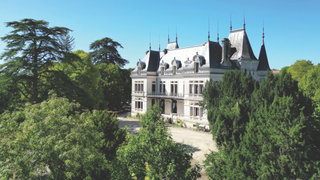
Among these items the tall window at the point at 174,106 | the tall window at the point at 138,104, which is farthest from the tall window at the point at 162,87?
the tall window at the point at 138,104

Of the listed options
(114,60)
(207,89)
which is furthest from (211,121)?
(114,60)

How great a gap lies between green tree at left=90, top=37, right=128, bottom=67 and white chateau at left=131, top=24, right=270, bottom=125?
14.5 metres

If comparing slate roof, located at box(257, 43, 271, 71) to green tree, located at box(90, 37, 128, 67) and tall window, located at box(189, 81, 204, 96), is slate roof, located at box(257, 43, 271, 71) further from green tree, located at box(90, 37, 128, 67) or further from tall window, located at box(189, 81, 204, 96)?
green tree, located at box(90, 37, 128, 67)

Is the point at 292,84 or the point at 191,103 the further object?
the point at 191,103

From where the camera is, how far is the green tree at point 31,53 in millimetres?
22375

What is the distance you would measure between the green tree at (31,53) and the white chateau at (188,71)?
15.9m

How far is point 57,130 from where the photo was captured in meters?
11.3

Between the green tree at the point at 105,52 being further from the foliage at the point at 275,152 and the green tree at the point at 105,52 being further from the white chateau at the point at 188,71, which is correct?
the foliage at the point at 275,152

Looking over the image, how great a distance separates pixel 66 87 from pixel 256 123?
17261 mm

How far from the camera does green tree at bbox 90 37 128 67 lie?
5306 centimetres

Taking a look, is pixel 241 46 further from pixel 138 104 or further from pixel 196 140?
pixel 138 104

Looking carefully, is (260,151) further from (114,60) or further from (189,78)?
(114,60)

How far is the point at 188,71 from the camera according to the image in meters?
33.8

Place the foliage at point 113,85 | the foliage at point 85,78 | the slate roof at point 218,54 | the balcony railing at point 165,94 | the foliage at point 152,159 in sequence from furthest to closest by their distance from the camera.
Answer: the foliage at point 113,85, the balcony railing at point 165,94, the slate roof at point 218,54, the foliage at point 85,78, the foliage at point 152,159
